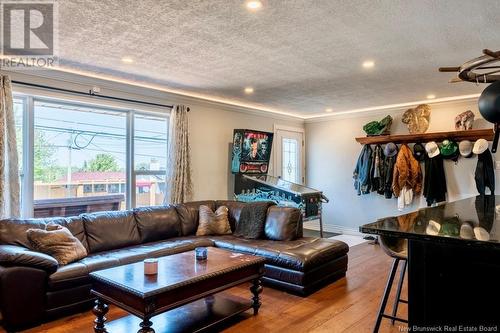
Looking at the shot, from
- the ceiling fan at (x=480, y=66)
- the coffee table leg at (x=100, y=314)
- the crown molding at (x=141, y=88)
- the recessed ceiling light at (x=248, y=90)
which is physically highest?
the recessed ceiling light at (x=248, y=90)

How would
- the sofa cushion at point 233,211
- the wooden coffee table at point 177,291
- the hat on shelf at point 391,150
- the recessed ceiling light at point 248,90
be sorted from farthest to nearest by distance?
the hat on shelf at point 391,150 < the recessed ceiling light at point 248,90 < the sofa cushion at point 233,211 < the wooden coffee table at point 177,291

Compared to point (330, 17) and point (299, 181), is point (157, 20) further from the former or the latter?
point (299, 181)

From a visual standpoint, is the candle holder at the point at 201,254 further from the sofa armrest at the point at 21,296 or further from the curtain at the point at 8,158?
the curtain at the point at 8,158

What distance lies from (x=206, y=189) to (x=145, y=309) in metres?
3.55

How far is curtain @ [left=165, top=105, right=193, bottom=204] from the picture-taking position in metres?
5.13

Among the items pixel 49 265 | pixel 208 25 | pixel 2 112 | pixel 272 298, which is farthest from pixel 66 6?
pixel 272 298

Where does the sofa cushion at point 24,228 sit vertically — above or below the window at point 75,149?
below

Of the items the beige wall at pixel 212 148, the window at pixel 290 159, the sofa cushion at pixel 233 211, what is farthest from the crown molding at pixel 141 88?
the sofa cushion at pixel 233 211

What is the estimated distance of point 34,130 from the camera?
13.2 feet

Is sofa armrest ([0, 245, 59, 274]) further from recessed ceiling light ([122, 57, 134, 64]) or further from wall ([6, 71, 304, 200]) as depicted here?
wall ([6, 71, 304, 200])

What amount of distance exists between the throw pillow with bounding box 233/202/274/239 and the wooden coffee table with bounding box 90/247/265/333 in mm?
1179

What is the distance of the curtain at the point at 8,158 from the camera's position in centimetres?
360

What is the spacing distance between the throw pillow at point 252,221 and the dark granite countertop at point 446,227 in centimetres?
233

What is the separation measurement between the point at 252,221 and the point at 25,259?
2.58m
